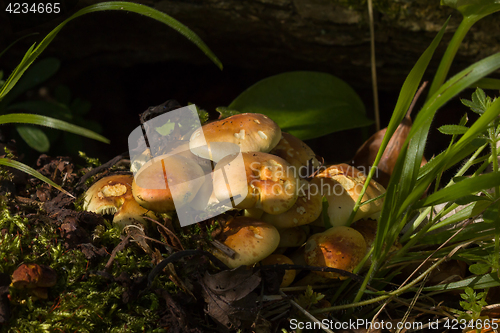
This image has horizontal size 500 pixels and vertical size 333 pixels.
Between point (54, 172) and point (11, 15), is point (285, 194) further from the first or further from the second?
point (11, 15)

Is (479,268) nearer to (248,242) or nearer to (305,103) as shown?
(248,242)

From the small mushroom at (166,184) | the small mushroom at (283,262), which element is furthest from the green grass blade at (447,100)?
the small mushroom at (166,184)

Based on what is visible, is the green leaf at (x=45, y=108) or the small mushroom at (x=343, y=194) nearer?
the small mushroom at (x=343, y=194)

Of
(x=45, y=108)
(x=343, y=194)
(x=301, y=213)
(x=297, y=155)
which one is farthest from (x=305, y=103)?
(x=45, y=108)

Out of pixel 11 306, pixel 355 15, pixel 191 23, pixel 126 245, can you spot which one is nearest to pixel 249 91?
pixel 191 23

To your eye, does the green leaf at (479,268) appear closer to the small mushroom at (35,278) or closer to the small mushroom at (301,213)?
the small mushroom at (301,213)

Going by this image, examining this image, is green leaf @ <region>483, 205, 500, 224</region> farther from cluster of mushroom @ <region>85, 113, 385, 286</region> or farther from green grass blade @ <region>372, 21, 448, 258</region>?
cluster of mushroom @ <region>85, 113, 385, 286</region>

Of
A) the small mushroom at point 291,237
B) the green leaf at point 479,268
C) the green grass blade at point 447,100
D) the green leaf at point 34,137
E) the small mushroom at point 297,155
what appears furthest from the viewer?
the green leaf at point 34,137
